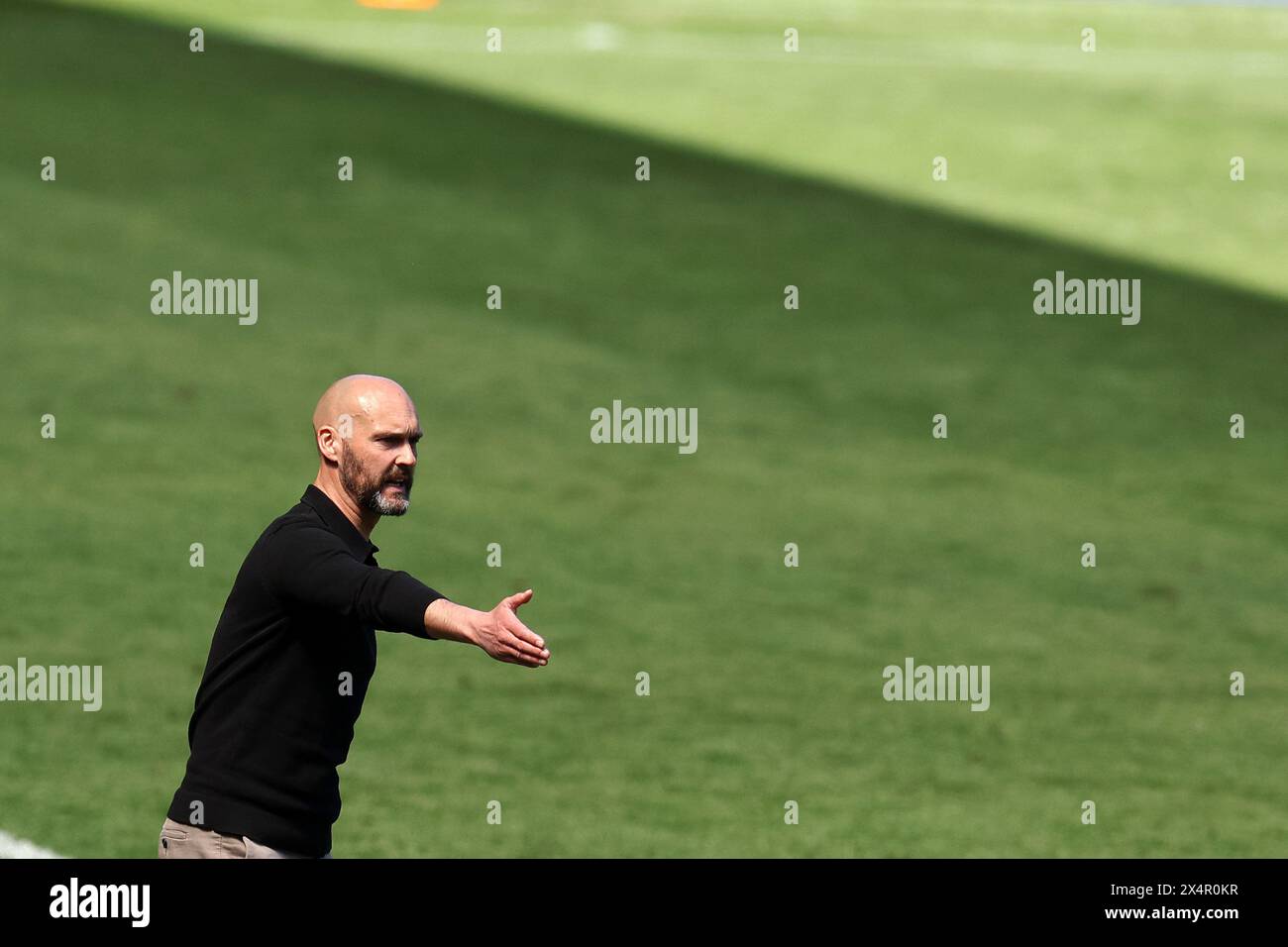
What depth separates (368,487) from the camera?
5.22 meters

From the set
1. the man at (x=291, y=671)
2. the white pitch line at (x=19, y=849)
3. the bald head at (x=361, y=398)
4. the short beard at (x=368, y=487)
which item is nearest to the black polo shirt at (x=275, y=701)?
the man at (x=291, y=671)

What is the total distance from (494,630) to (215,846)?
1064 millimetres

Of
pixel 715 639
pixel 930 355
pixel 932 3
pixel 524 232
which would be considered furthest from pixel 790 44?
pixel 715 639

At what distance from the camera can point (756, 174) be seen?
21.8m

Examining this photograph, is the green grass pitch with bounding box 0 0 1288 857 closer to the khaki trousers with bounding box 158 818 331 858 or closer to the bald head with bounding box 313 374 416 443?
the khaki trousers with bounding box 158 818 331 858

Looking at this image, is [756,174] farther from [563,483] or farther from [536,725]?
[536,725]

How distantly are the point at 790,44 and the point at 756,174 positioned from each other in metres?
8.26

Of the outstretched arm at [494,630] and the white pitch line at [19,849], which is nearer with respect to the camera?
the outstretched arm at [494,630]

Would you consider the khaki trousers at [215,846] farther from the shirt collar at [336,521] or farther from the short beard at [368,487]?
the short beard at [368,487]

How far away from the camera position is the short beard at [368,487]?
5211 mm

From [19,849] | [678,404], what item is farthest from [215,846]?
[678,404]

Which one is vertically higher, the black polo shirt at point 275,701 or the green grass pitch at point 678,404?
the green grass pitch at point 678,404

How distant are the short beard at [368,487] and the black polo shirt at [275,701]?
109 mm

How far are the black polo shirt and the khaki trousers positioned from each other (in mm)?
19
